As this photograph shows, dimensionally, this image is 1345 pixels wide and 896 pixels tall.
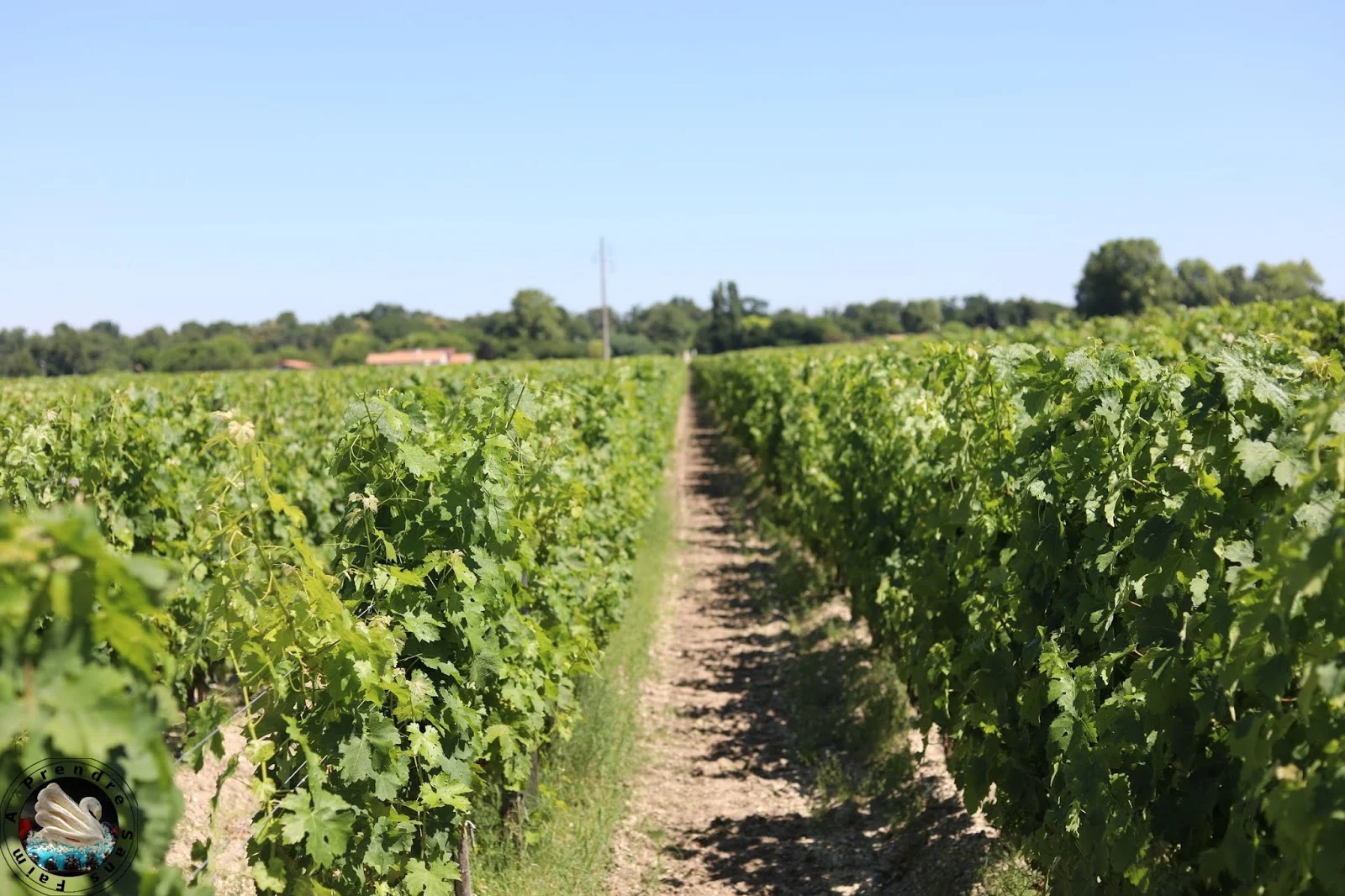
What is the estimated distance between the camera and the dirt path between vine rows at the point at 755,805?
4.93 metres

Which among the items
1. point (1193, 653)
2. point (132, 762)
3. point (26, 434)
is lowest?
point (1193, 653)

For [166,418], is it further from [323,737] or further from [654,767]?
[323,737]

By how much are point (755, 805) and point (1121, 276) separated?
74842 millimetres

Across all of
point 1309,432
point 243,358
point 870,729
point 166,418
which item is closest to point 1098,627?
point 1309,432

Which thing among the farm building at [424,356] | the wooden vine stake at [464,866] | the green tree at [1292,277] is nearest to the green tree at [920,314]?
the green tree at [1292,277]

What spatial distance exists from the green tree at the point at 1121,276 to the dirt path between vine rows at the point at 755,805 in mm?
66042

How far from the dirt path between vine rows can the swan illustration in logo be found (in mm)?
3203

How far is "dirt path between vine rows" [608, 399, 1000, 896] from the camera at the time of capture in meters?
4.93

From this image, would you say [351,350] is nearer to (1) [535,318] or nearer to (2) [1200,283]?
(1) [535,318]

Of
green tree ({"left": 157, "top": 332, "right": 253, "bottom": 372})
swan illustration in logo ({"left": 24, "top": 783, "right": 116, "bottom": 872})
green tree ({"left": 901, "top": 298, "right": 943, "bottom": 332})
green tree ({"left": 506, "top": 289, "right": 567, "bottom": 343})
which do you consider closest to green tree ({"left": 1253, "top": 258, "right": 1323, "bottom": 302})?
→ green tree ({"left": 901, "top": 298, "right": 943, "bottom": 332})

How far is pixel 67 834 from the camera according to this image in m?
2.01

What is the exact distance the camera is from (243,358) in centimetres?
7431

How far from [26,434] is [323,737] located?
126 inches

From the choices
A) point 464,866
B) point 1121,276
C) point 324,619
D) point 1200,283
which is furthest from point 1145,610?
point 1200,283
